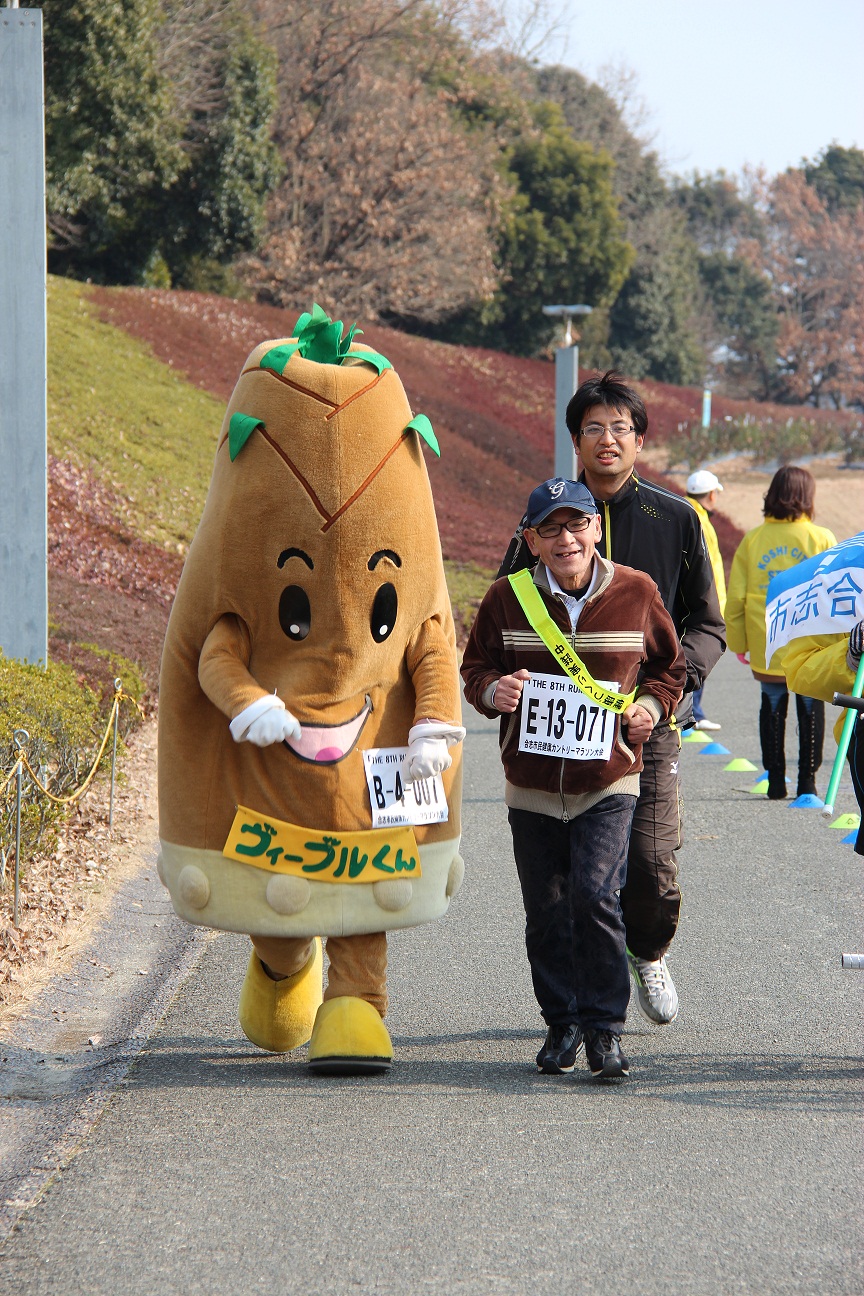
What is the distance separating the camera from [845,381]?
62.6 metres

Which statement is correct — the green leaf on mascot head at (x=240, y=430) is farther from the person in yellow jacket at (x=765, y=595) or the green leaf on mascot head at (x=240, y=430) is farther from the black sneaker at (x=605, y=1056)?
the person in yellow jacket at (x=765, y=595)

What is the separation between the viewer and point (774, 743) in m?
8.95

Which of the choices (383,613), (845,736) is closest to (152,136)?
(383,613)

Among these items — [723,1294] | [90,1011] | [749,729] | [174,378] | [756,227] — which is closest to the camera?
[723,1294]

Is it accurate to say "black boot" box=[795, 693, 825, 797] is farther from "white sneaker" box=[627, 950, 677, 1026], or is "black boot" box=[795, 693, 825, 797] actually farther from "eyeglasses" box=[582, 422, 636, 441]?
"eyeglasses" box=[582, 422, 636, 441]

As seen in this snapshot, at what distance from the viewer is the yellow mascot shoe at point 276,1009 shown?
4.56 m

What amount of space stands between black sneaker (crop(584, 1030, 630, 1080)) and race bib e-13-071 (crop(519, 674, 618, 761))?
82cm

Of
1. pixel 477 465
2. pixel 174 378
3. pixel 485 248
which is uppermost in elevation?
pixel 485 248

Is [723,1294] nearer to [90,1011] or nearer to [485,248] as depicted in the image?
[90,1011]

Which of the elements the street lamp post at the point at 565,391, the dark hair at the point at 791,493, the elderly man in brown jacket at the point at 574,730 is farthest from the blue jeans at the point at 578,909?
the street lamp post at the point at 565,391

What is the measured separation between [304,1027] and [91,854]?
2.67m

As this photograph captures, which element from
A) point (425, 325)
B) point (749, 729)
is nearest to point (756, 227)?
point (425, 325)

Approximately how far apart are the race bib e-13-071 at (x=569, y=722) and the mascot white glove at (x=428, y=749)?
0.80 feet

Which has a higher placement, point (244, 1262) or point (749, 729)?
point (244, 1262)
